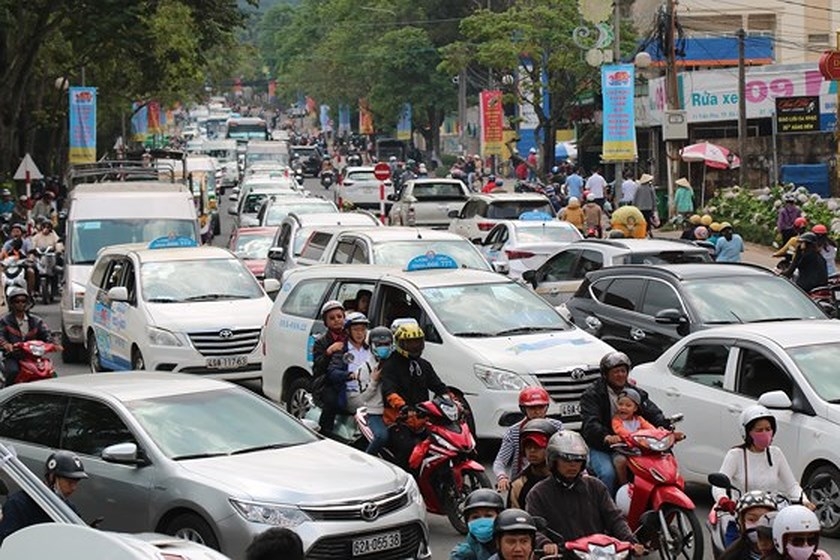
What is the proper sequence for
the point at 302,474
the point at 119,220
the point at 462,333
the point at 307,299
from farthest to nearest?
the point at 119,220
the point at 307,299
the point at 462,333
the point at 302,474

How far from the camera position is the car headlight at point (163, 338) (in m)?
19.1

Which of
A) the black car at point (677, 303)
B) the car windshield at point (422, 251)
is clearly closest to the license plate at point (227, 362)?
the car windshield at point (422, 251)

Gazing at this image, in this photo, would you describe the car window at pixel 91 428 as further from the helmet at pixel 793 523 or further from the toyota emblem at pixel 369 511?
the helmet at pixel 793 523

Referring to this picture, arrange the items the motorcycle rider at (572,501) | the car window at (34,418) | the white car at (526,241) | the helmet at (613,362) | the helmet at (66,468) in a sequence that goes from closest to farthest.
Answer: the motorcycle rider at (572,501) < the helmet at (66,468) < the helmet at (613,362) < the car window at (34,418) < the white car at (526,241)

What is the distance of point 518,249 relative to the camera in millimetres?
26688

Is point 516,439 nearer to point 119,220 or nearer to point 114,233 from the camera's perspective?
point 114,233

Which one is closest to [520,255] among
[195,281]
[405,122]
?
[195,281]

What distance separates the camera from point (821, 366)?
12492 mm

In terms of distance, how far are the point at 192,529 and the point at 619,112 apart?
28869mm

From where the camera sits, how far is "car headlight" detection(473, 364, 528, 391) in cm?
1477

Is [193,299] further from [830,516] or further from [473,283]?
[830,516]

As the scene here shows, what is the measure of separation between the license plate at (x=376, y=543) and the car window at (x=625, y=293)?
7796mm

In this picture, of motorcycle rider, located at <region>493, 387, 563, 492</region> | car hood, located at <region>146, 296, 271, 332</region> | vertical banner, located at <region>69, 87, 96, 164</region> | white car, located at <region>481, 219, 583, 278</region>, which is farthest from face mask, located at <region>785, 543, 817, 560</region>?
vertical banner, located at <region>69, 87, 96, 164</region>

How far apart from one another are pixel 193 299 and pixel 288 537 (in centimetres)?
1370
